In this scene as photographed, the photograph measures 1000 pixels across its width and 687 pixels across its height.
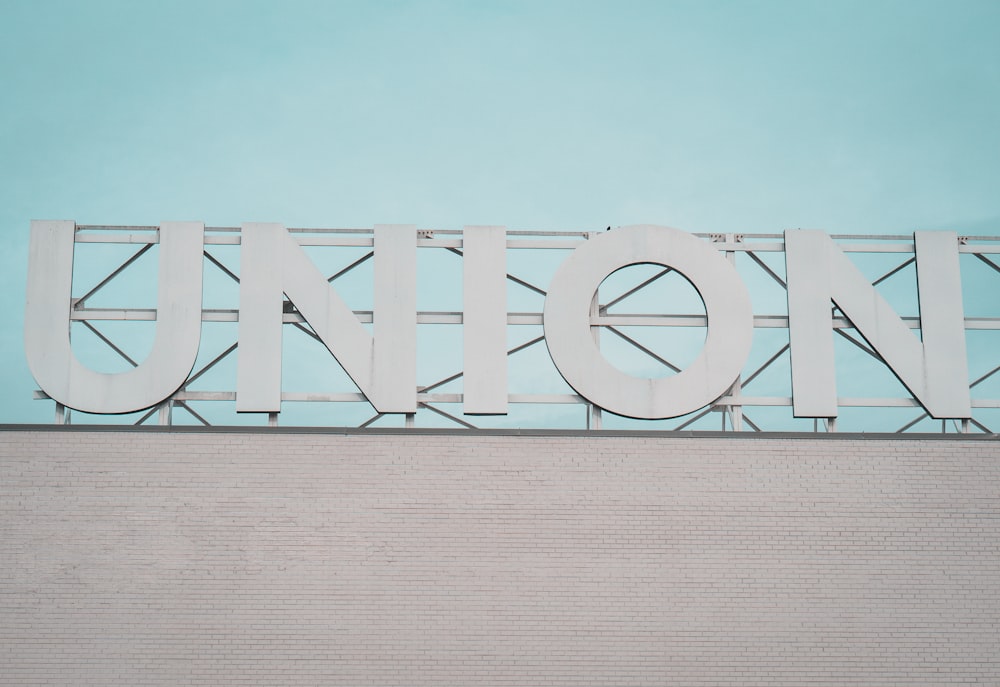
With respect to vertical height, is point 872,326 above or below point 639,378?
above

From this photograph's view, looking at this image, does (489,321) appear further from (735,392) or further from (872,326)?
(872,326)

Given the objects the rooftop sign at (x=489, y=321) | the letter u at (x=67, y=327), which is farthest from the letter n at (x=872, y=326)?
the letter u at (x=67, y=327)

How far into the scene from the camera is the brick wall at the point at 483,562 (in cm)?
1588

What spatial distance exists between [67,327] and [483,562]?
6.58 meters

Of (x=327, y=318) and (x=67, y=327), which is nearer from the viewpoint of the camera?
(x=67, y=327)

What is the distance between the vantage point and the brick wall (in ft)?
52.1

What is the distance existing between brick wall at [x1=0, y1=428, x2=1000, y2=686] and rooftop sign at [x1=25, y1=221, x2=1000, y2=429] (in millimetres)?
783

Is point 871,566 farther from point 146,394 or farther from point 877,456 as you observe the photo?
point 146,394

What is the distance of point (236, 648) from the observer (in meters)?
15.8

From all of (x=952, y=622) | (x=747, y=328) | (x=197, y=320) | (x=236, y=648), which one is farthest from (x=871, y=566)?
(x=197, y=320)

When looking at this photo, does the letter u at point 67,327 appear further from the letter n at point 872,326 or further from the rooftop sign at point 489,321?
the letter n at point 872,326

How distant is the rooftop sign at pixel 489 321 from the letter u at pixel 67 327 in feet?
0.06

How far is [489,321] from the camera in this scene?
17328 mm

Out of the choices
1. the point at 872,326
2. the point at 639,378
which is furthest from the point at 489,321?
the point at 872,326
